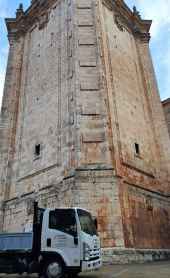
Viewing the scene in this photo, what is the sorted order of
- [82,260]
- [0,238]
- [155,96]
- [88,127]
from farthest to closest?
[155,96] → [88,127] → [0,238] → [82,260]

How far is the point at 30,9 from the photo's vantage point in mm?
21672

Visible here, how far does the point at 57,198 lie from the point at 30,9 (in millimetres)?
15397

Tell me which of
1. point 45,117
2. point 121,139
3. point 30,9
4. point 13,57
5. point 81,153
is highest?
point 30,9

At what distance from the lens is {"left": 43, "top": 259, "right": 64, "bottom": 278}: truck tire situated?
23.4 feet

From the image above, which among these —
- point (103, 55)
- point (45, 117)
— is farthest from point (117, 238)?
point (103, 55)

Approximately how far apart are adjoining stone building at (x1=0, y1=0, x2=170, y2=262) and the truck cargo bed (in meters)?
3.82

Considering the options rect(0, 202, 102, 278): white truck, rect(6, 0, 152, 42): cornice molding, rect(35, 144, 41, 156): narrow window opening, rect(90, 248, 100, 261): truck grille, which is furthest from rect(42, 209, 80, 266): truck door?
rect(6, 0, 152, 42): cornice molding

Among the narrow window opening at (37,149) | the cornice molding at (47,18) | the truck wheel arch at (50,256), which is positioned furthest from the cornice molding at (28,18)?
the truck wheel arch at (50,256)

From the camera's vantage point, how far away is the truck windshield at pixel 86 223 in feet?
25.0

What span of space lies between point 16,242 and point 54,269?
61.9 inches

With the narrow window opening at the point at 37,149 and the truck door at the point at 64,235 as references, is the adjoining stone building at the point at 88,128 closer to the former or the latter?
the narrow window opening at the point at 37,149

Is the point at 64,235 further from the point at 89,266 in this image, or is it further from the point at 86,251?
the point at 89,266

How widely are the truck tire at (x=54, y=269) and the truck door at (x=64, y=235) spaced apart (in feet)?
0.80

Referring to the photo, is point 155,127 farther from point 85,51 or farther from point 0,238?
point 0,238
